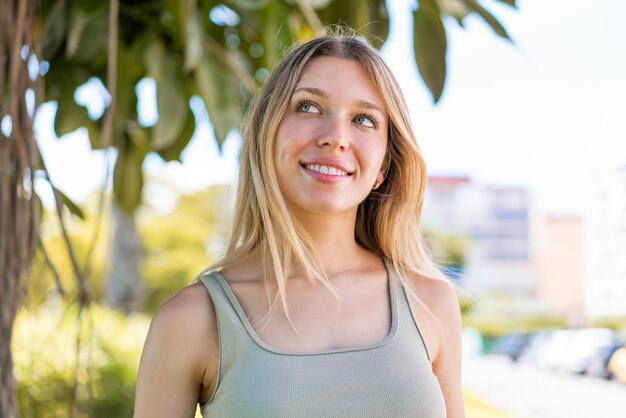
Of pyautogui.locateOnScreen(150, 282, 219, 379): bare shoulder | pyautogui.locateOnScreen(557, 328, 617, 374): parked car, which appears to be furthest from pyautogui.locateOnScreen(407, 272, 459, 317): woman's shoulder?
pyautogui.locateOnScreen(557, 328, 617, 374): parked car

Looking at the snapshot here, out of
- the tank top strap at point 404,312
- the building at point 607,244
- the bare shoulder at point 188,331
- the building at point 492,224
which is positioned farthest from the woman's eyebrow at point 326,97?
the building at point 492,224

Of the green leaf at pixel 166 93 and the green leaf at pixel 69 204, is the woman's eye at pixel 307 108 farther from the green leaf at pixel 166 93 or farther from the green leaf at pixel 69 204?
the green leaf at pixel 166 93

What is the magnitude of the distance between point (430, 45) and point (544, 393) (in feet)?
46.6

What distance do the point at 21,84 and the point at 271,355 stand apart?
1.02 meters

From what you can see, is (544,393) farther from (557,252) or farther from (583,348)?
(557,252)

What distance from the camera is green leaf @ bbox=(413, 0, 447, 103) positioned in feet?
7.68

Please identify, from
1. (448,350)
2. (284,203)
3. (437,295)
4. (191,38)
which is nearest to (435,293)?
(437,295)

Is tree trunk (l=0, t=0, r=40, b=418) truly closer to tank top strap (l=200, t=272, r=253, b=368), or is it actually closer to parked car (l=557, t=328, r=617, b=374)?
tank top strap (l=200, t=272, r=253, b=368)

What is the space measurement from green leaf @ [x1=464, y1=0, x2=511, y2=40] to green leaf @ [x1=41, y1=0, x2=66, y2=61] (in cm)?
124

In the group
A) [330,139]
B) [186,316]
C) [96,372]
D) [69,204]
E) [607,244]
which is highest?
[330,139]

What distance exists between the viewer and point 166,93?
2.77m

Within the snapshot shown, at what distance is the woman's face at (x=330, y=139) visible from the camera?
62.5 inches

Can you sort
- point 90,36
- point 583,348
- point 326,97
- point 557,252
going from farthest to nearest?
point 557,252 < point 583,348 < point 90,36 < point 326,97

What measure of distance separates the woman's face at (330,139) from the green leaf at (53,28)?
1.32 m
